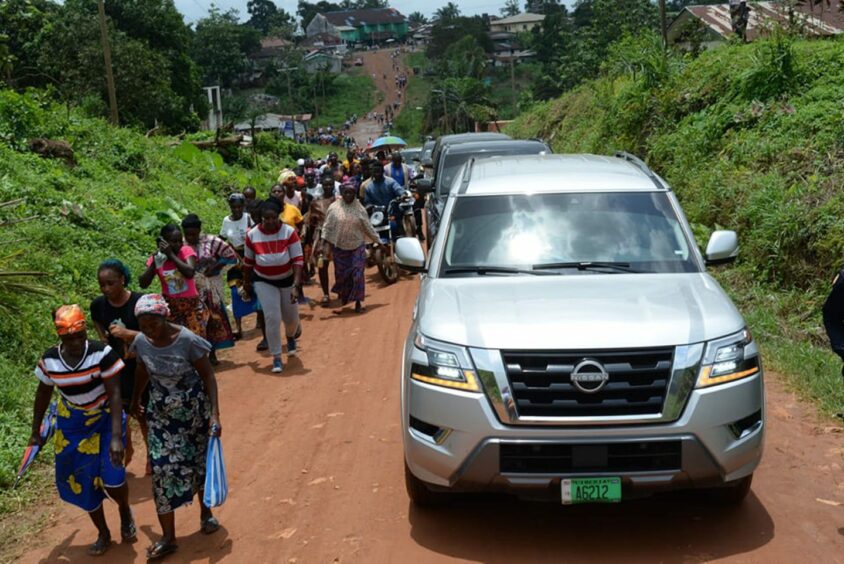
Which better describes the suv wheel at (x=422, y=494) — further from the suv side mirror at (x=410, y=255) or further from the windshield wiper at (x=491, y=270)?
the suv side mirror at (x=410, y=255)

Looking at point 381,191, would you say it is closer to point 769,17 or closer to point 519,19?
point 769,17

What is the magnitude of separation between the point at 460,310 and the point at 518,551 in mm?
1371

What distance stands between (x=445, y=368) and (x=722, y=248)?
85.3 inches

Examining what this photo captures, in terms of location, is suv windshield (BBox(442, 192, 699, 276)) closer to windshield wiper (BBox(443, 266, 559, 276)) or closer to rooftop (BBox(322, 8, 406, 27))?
windshield wiper (BBox(443, 266, 559, 276))

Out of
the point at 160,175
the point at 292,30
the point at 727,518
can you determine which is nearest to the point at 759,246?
the point at 727,518

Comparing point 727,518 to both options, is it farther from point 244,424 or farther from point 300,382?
point 300,382

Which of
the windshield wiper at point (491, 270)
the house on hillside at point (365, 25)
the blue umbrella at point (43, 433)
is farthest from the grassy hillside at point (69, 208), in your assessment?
the house on hillside at point (365, 25)

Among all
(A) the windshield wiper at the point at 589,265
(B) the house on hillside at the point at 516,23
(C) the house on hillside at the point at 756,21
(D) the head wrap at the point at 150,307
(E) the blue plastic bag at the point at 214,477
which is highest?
(B) the house on hillside at the point at 516,23

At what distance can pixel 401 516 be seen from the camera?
19.0 feet

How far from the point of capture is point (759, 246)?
37.7 feet

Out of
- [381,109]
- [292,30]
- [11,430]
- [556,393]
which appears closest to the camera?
[556,393]

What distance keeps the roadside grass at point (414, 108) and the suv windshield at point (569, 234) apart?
78619 mm

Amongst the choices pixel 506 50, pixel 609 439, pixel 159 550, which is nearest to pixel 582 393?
pixel 609 439

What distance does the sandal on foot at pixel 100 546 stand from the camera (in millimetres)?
5786
